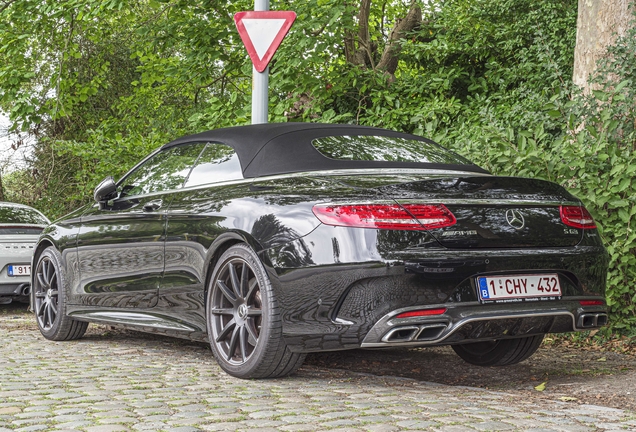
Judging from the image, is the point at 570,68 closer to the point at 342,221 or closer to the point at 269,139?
the point at 269,139

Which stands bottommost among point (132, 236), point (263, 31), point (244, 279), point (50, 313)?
point (50, 313)

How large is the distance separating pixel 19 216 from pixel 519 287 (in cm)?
790

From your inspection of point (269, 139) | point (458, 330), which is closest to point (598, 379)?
point (458, 330)

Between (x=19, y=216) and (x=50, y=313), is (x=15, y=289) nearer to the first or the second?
(x=19, y=216)

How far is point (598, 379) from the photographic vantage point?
17.4ft

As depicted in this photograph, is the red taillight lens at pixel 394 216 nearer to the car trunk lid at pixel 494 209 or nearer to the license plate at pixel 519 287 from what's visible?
the car trunk lid at pixel 494 209

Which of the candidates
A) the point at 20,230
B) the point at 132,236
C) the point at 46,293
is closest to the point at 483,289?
the point at 132,236

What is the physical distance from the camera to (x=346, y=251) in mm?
4434

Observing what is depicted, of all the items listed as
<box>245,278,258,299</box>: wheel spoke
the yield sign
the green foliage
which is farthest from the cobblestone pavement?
the green foliage

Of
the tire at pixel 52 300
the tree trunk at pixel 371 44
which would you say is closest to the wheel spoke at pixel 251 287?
the tire at pixel 52 300

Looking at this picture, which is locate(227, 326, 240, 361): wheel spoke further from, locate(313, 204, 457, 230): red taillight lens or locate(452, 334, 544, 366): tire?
locate(452, 334, 544, 366): tire

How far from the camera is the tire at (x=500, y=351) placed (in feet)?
18.6

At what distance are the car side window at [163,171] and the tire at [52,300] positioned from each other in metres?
1.08

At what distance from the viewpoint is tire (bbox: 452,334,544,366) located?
566 centimetres
